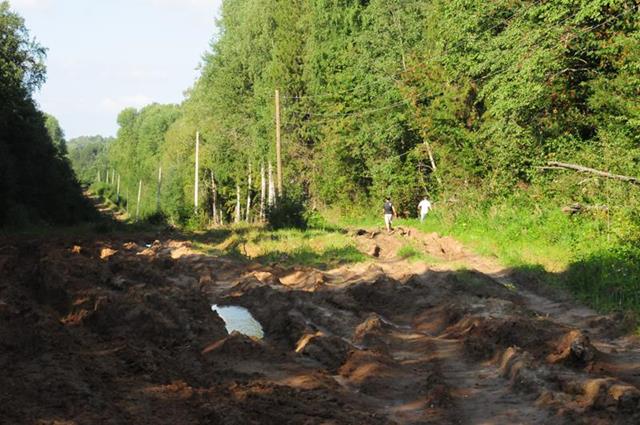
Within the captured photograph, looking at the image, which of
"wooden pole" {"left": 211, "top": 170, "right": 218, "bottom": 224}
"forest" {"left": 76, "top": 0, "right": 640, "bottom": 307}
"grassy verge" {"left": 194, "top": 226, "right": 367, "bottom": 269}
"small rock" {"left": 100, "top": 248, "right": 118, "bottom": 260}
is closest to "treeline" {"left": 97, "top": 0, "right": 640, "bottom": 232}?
"forest" {"left": 76, "top": 0, "right": 640, "bottom": 307}

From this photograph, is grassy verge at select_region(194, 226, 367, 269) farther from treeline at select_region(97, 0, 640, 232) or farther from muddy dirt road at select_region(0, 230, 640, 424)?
treeline at select_region(97, 0, 640, 232)

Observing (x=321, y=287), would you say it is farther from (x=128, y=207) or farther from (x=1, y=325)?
(x=128, y=207)

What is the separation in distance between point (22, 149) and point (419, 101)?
27.0 meters

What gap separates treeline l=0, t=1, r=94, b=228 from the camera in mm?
37594

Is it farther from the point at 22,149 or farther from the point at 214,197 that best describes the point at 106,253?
the point at 214,197

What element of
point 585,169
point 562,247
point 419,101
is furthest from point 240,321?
point 419,101

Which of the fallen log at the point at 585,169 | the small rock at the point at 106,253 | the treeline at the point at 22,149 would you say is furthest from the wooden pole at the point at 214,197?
the fallen log at the point at 585,169

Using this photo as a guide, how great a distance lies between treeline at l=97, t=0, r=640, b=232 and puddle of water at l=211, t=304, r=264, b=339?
8.76 metres

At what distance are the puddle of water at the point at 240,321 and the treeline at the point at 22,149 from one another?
89.6 feet

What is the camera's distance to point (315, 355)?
902cm

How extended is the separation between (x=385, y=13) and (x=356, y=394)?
34628mm

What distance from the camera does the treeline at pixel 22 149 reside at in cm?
3759

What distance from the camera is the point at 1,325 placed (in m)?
9.54

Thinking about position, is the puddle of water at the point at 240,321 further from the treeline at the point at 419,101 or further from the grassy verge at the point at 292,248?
the treeline at the point at 419,101
